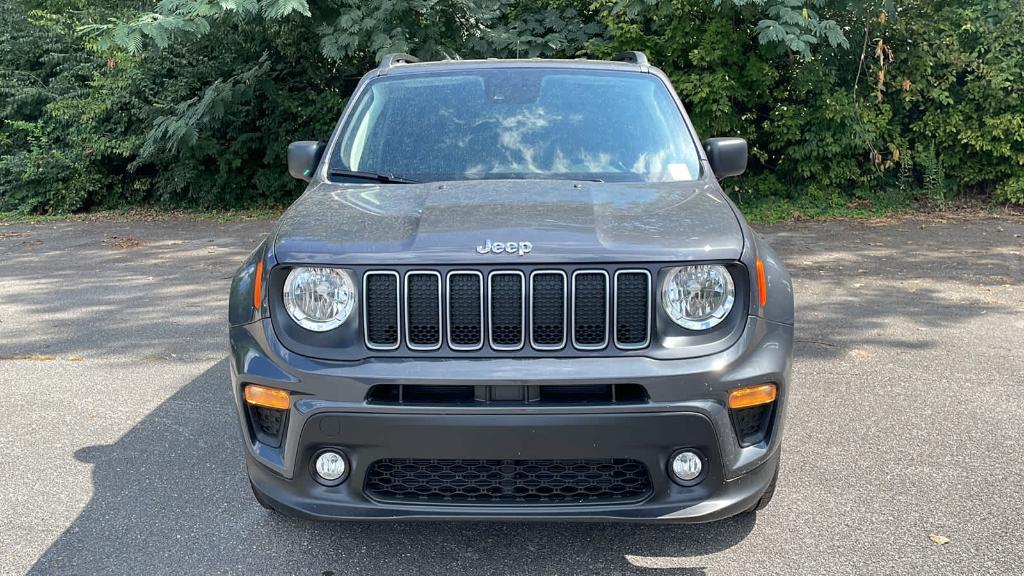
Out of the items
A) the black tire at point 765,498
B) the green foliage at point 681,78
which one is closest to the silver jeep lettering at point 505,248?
the black tire at point 765,498

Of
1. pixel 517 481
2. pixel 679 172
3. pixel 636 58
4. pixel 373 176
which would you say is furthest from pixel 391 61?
pixel 517 481

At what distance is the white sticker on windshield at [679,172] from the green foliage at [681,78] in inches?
279

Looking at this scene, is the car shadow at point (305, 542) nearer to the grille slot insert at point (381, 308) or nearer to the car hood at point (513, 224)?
the grille slot insert at point (381, 308)

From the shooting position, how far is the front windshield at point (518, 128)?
4.07 meters

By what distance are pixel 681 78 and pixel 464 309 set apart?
10.1 m

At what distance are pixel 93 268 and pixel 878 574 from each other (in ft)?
30.7

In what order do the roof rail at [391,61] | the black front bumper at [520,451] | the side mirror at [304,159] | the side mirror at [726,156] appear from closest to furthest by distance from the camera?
the black front bumper at [520,451] → the side mirror at [726,156] → the side mirror at [304,159] → the roof rail at [391,61]

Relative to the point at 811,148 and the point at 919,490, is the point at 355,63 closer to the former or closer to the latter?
the point at 811,148

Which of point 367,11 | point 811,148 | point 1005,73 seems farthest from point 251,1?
point 1005,73

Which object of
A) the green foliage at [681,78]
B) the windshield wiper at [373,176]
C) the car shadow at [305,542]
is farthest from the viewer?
the green foliage at [681,78]

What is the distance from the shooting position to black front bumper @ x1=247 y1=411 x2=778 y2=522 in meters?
2.88

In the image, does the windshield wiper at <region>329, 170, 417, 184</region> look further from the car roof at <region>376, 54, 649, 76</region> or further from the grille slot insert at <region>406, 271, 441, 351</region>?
the grille slot insert at <region>406, 271, 441, 351</region>

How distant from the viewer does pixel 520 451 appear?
290 cm

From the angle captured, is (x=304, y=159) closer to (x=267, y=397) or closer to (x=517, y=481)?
(x=267, y=397)
